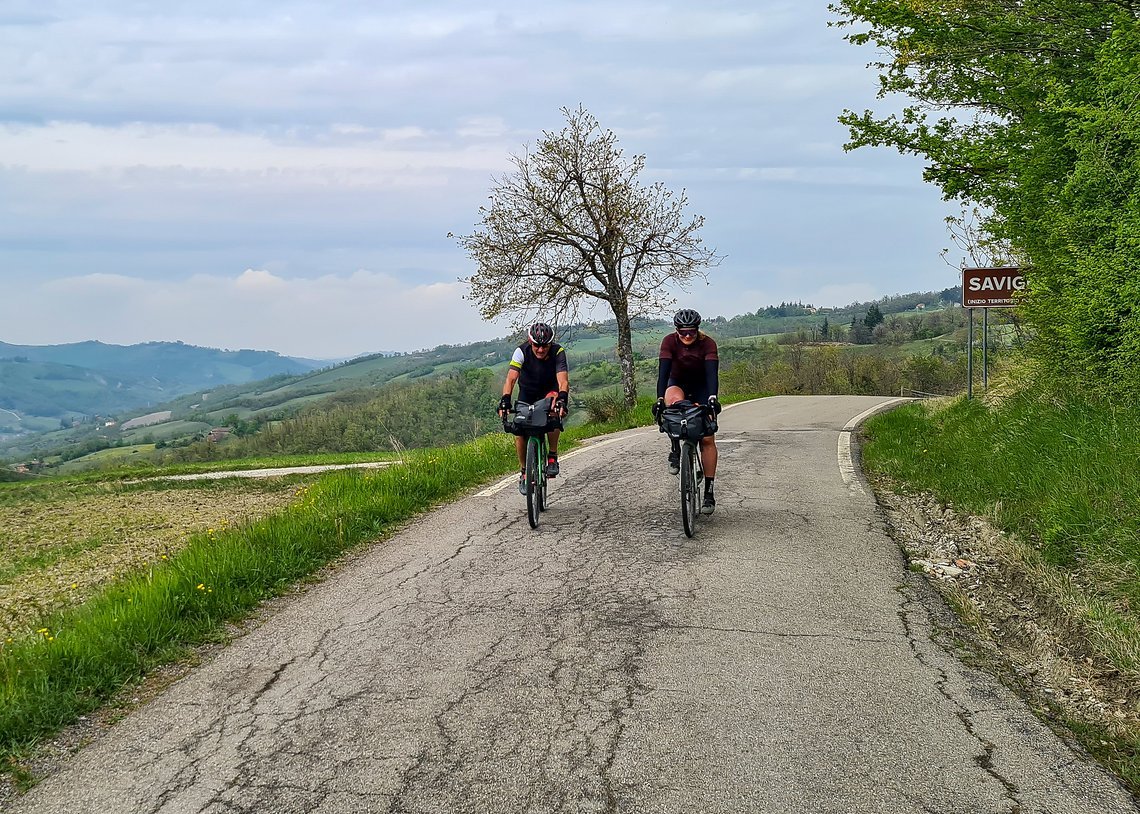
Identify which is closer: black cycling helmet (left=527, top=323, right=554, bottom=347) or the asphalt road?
the asphalt road

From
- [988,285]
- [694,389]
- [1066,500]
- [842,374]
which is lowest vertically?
[842,374]

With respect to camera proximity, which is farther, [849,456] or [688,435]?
[849,456]

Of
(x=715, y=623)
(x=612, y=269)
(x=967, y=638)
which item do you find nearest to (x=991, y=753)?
(x=967, y=638)

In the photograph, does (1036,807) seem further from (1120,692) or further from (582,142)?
(582,142)

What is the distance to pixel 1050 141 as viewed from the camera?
10383mm

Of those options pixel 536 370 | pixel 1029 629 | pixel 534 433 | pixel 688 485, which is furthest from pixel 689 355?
pixel 1029 629

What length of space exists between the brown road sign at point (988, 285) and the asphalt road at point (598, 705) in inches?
420

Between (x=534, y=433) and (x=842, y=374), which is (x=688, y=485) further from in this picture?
(x=842, y=374)

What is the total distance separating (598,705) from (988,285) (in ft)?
48.9

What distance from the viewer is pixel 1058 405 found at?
404 inches

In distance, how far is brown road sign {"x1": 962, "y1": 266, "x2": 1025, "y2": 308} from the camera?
53.3 feet

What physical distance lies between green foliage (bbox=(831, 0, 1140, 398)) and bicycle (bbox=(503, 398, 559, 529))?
5.66m

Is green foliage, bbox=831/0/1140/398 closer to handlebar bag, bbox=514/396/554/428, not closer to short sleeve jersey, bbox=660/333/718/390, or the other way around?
short sleeve jersey, bbox=660/333/718/390

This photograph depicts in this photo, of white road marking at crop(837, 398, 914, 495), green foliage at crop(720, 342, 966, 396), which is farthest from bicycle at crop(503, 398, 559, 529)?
green foliage at crop(720, 342, 966, 396)
